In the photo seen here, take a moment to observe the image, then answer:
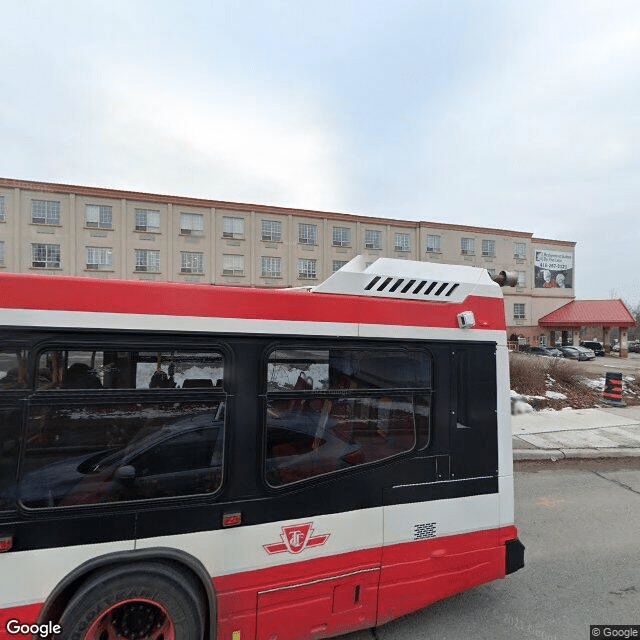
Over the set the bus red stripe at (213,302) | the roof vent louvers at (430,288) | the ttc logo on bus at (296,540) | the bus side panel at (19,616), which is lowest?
the bus side panel at (19,616)

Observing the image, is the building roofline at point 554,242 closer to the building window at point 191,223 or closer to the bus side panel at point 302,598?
the building window at point 191,223

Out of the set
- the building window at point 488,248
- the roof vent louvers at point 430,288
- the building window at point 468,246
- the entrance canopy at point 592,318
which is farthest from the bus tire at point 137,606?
the entrance canopy at point 592,318

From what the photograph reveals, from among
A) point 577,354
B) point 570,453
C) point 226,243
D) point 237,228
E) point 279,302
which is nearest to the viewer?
point 279,302

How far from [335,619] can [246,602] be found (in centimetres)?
65

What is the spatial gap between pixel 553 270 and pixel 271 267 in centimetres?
3589

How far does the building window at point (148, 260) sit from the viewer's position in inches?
1384

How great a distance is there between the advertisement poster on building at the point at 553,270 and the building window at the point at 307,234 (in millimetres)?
28447

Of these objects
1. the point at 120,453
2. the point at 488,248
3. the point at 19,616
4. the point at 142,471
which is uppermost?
the point at 488,248

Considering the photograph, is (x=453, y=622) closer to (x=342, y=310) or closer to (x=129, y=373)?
(x=342, y=310)

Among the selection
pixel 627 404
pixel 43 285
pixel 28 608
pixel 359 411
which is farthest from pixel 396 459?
pixel 627 404

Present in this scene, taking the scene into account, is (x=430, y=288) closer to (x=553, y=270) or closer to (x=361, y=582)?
(x=361, y=582)

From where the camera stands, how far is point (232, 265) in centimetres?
3794

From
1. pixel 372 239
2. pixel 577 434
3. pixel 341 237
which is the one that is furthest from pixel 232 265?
pixel 577 434

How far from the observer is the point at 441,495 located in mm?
2877
